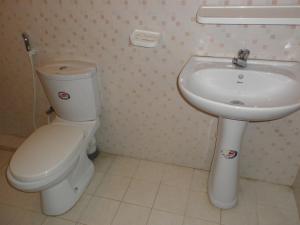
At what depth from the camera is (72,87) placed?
1350 mm

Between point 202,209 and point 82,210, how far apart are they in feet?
2.34

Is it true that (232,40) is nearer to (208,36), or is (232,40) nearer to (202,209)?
(208,36)

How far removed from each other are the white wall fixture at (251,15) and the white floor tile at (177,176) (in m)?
1.02

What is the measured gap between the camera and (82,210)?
4.64ft

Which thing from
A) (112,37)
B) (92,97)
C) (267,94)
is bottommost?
(92,97)

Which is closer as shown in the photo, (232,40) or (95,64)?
(232,40)

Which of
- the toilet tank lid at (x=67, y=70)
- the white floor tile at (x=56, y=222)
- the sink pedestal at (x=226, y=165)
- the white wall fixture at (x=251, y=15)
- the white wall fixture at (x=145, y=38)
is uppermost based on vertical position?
the white wall fixture at (x=251, y=15)

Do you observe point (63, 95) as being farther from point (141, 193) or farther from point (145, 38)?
point (141, 193)

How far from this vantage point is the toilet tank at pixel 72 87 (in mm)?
1330

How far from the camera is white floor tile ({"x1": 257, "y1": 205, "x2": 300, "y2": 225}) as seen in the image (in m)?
1.31

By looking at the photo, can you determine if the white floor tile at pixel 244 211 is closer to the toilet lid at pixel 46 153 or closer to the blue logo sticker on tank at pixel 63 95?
the toilet lid at pixel 46 153

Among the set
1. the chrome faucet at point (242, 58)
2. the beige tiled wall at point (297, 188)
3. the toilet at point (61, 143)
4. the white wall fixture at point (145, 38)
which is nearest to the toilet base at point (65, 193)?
the toilet at point (61, 143)

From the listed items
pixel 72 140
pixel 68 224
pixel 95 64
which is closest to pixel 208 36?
pixel 95 64

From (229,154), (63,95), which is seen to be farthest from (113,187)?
(229,154)
